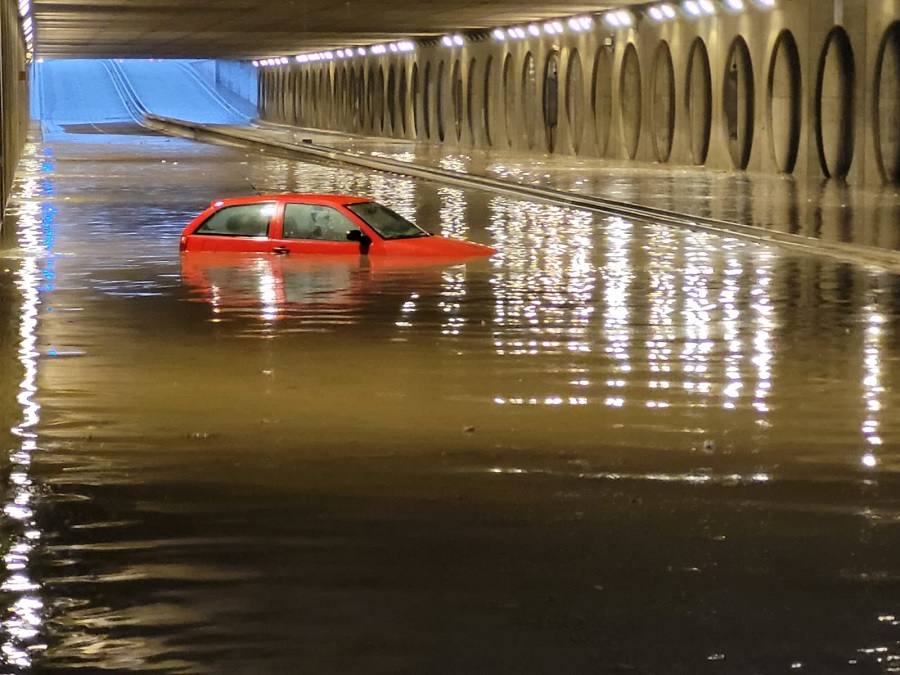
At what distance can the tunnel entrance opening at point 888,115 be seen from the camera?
113 feet

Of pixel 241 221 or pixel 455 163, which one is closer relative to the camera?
pixel 241 221

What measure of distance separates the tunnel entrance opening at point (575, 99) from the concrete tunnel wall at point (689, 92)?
0.05 m

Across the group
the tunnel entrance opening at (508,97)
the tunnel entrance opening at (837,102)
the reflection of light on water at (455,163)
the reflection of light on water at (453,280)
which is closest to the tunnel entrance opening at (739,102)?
the tunnel entrance opening at (837,102)

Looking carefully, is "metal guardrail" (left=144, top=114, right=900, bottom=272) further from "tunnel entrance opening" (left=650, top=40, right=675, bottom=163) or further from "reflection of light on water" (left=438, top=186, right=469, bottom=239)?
"tunnel entrance opening" (left=650, top=40, right=675, bottom=163)

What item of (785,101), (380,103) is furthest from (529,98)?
(785,101)

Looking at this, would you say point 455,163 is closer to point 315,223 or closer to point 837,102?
point 837,102

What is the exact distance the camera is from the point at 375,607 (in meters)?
6.07

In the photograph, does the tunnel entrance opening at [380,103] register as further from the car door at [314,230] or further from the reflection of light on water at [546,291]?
the car door at [314,230]

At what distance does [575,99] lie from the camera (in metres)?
54.5

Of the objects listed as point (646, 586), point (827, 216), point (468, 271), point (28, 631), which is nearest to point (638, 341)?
point (468, 271)

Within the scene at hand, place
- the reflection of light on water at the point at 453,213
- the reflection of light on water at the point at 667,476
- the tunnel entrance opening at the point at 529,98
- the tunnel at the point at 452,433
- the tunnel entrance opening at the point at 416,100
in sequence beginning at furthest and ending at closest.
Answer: the tunnel entrance opening at the point at 416,100 → the tunnel entrance opening at the point at 529,98 → the reflection of light on water at the point at 453,213 → the reflection of light on water at the point at 667,476 → the tunnel at the point at 452,433

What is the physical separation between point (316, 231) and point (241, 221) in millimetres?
1048

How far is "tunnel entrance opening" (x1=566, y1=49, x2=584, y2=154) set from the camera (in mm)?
53969

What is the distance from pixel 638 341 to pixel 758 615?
23.8ft
